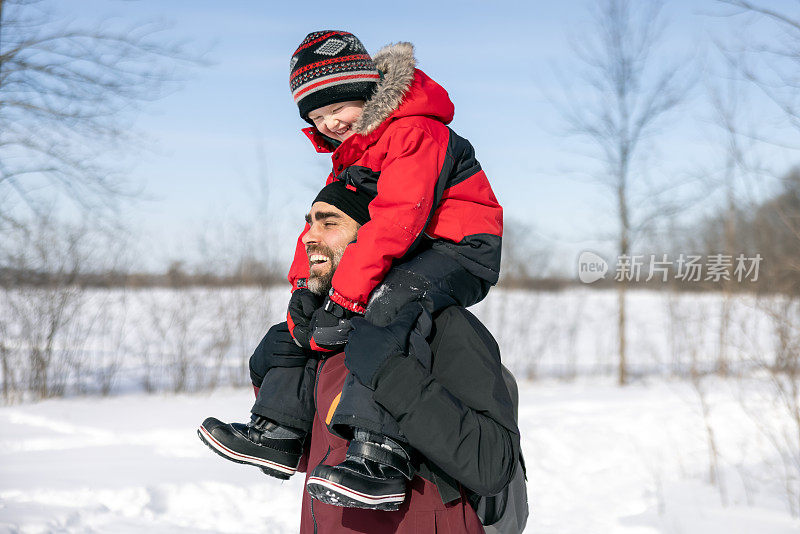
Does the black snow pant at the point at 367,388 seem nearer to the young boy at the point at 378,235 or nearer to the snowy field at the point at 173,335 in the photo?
the young boy at the point at 378,235

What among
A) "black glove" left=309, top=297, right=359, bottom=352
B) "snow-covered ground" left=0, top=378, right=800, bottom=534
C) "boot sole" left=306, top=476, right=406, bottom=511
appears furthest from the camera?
"snow-covered ground" left=0, top=378, right=800, bottom=534

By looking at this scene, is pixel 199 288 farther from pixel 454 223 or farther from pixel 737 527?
pixel 454 223

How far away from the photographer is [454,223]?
1917 millimetres

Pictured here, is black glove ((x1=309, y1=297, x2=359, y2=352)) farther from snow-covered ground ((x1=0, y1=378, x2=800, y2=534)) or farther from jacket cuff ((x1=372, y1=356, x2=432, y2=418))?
snow-covered ground ((x1=0, y1=378, x2=800, y2=534))

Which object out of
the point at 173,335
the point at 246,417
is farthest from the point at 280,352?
the point at 173,335

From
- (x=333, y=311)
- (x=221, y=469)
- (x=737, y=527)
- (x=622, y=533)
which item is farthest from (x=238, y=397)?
(x=333, y=311)

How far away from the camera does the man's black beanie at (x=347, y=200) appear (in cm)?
188

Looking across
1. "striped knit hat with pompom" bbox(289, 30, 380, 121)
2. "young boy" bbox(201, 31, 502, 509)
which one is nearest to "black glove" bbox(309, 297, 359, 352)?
"young boy" bbox(201, 31, 502, 509)

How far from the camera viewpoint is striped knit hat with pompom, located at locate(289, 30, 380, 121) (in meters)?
2.05

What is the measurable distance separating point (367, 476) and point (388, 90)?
3.70ft

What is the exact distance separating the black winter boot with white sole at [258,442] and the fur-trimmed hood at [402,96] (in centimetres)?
94

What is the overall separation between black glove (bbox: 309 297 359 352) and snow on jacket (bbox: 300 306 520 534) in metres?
0.10

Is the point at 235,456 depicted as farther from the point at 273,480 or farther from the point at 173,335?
the point at 173,335

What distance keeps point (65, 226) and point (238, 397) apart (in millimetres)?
3337
